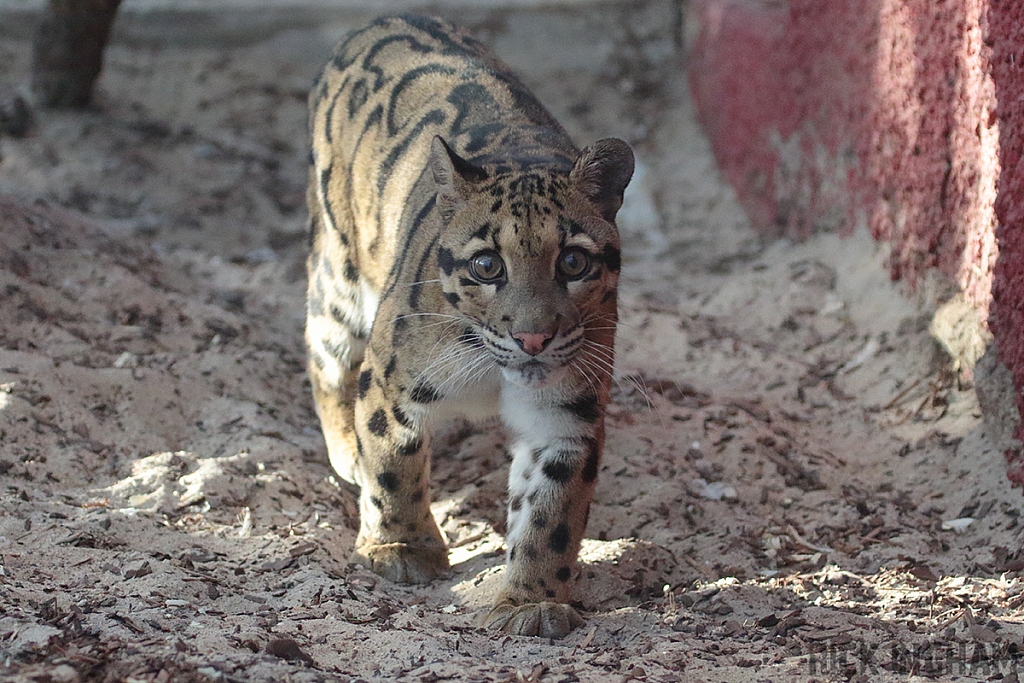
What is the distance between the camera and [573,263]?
4.32m

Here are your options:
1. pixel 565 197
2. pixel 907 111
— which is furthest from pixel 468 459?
pixel 907 111

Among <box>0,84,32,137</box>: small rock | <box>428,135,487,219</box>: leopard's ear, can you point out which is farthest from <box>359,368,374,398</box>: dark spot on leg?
<box>0,84,32,137</box>: small rock

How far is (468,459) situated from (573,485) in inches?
64.9

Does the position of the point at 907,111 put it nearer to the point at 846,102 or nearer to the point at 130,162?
the point at 846,102

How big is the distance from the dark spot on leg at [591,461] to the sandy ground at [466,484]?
22.3 inches

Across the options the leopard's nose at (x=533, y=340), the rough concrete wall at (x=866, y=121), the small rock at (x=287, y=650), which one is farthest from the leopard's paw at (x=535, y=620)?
the rough concrete wall at (x=866, y=121)

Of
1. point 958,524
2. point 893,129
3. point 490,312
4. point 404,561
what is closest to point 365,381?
point 404,561

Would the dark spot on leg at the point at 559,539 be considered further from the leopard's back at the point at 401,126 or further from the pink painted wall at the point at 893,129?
the pink painted wall at the point at 893,129

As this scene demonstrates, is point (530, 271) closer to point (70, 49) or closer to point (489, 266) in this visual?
point (489, 266)

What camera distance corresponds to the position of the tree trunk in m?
9.29

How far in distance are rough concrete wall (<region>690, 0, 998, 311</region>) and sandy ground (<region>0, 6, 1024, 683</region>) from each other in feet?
1.25

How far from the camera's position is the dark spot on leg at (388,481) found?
4992mm

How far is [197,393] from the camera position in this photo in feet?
20.2

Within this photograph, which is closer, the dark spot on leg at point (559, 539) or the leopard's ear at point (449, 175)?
the leopard's ear at point (449, 175)
